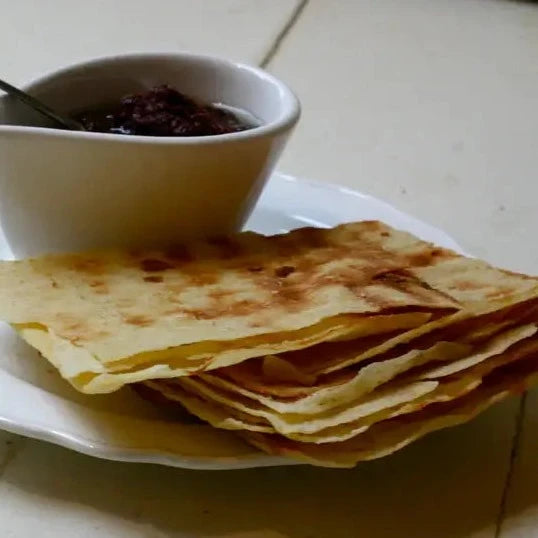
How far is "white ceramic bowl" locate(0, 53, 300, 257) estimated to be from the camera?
0.87 metres

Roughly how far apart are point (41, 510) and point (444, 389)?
10.9 inches

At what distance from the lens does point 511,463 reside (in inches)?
30.8

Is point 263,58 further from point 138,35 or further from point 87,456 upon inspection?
point 87,456

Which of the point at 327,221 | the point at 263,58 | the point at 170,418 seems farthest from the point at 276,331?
the point at 263,58

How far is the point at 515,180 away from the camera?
1330mm

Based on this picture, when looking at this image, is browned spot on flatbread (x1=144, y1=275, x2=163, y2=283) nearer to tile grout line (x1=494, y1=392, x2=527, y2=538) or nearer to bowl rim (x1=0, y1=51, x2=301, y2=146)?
bowl rim (x1=0, y1=51, x2=301, y2=146)

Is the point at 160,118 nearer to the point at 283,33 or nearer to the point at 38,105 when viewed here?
the point at 38,105

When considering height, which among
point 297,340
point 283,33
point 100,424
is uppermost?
point 297,340

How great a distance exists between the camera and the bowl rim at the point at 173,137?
0.86 metres

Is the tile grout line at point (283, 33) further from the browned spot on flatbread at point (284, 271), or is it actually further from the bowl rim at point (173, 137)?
the browned spot on flatbread at point (284, 271)

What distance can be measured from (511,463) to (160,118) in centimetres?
41

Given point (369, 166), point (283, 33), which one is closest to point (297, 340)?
point (369, 166)

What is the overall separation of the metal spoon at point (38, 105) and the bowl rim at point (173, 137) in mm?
13

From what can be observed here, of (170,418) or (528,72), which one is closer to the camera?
(170,418)
